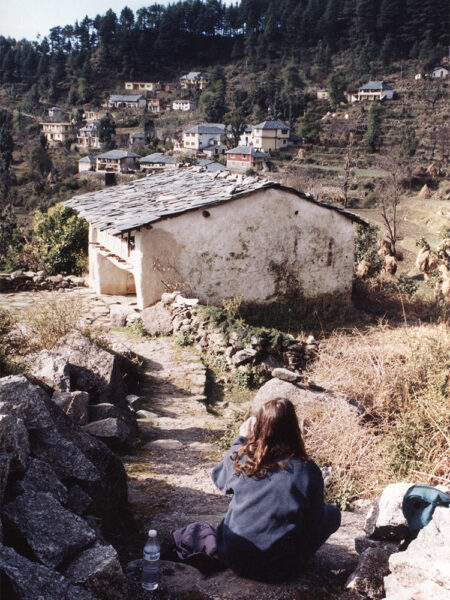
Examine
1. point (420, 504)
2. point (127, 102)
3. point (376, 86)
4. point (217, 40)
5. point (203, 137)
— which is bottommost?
point (420, 504)

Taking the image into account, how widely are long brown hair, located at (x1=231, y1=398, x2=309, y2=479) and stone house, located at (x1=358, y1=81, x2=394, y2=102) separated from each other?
3468 inches

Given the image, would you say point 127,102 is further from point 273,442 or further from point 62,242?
point 273,442

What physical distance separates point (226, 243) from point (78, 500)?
9010mm

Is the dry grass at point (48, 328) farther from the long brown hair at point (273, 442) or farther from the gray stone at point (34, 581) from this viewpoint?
the gray stone at point (34, 581)

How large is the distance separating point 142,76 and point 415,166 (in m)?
79.8

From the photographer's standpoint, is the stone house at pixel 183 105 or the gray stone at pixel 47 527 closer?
the gray stone at pixel 47 527

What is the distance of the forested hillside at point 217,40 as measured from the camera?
353 feet

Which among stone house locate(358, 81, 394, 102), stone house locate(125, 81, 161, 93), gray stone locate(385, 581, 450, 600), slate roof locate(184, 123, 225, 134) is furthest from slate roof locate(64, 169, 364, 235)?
stone house locate(125, 81, 161, 93)

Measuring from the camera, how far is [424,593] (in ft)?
8.97

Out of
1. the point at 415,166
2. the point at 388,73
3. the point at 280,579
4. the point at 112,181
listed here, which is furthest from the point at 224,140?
the point at 280,579

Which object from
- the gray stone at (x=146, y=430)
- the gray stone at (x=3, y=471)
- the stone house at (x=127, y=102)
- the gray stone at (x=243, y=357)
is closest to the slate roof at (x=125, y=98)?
the stone house at (x=127, y=102)

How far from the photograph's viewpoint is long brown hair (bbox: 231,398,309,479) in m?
3.31

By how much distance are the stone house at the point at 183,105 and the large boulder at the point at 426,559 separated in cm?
10130

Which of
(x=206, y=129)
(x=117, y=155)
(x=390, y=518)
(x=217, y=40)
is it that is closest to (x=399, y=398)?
(x=390, y=518)
